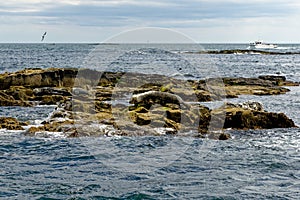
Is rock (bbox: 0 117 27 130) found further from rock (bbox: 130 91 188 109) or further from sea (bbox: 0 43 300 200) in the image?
rock (bbox: 130 91 188 109)

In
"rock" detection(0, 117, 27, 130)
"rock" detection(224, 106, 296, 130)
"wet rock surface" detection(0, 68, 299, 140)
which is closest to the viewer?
"wet rock surface" detection(0, 68, 299, 140)

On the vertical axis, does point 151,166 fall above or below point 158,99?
below

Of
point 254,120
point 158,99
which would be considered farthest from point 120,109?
point 254,120

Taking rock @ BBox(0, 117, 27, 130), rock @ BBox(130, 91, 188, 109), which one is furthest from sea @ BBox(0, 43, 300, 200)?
rock @ BBox(130, 91, 188, 109)

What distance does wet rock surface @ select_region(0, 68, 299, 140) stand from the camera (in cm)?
2102

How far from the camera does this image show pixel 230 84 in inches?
1841

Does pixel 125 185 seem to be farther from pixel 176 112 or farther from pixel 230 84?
pixel 230 84

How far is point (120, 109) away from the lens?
2420 cm

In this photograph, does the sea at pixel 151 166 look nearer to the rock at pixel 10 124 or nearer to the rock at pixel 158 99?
the rock at pixel 10 124

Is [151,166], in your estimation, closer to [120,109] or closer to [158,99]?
[120,109]

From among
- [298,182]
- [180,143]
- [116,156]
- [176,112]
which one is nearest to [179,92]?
[176,112]

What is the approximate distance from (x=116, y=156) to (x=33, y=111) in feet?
41.0

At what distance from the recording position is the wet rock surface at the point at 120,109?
21.0 meters

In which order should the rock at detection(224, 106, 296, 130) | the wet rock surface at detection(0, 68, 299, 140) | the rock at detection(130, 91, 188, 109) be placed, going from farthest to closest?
the rock at detection(130, 91, 188, 109)
the rock at detection(224, 106, 296, 130)
the wet rock surface at detection(0, 68, 299, 140)
